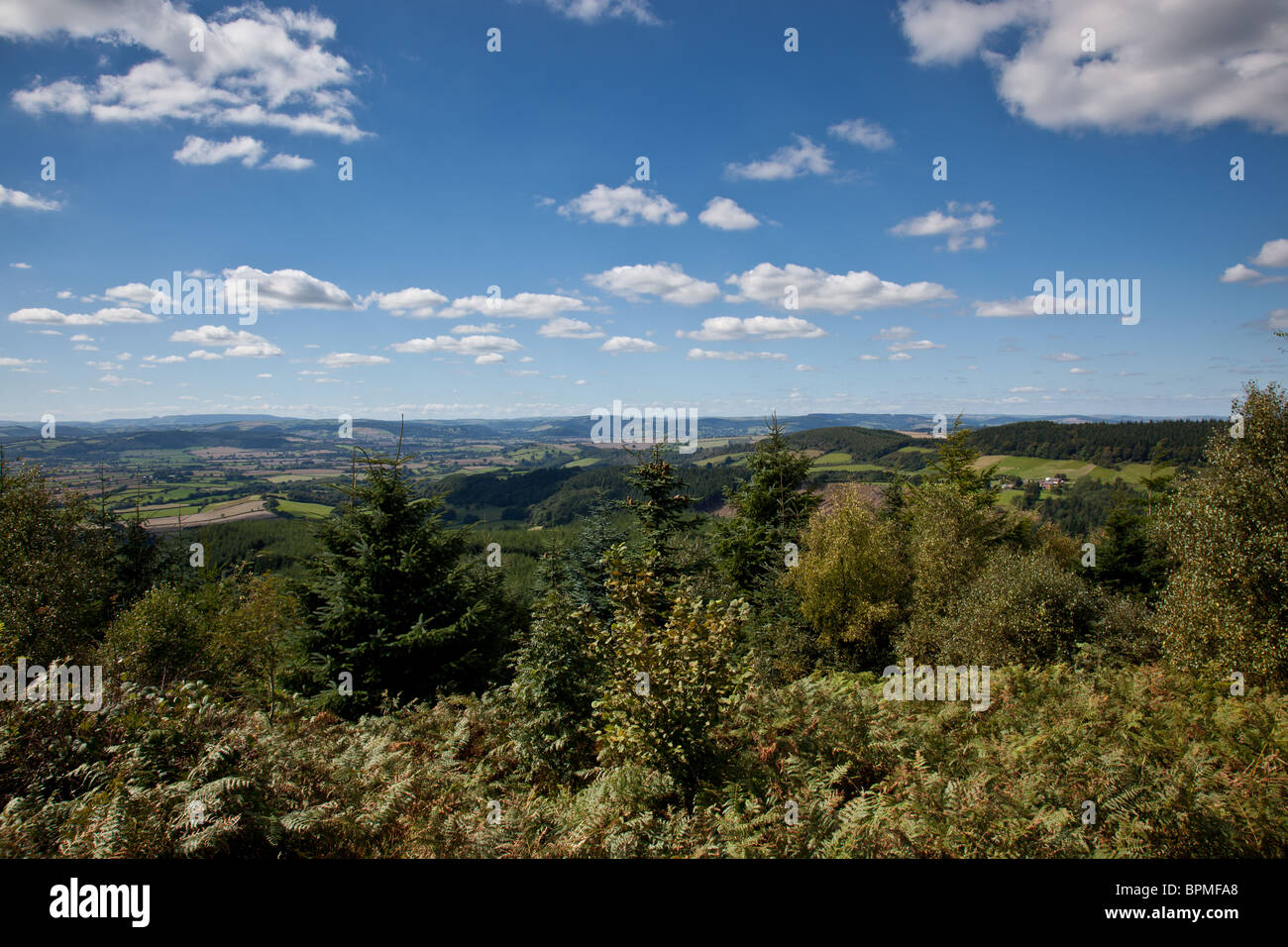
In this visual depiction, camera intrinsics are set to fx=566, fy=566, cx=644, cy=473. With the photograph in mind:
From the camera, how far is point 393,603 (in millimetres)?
16344

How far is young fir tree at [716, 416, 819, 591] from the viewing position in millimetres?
30297

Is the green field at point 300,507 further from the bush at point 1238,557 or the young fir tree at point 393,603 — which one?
the bush at point 1238,557

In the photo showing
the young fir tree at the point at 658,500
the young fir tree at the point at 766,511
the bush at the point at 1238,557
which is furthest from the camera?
the young fir tree at the point at 766,511

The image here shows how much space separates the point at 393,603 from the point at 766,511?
21043 millimetres

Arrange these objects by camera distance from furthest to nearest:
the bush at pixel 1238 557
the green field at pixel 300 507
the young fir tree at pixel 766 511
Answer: the green field at pixel 300 507
the young fir tree at pixel 766 511
the bush at pixel 1238 557

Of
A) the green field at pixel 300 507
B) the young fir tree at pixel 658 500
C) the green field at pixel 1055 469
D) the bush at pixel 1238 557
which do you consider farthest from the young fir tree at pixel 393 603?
the green field at pixel 300 507

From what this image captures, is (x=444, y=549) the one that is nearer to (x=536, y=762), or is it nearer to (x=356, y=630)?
(x=356, y=630)

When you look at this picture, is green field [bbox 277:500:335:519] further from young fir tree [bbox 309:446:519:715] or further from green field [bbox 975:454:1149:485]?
green field [bbox 975:454:1149:485]

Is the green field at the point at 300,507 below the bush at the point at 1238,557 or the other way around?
below

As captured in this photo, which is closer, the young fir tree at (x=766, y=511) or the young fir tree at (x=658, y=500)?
the young fir tree at (x=658, y=500)

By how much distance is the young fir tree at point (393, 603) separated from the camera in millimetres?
15375

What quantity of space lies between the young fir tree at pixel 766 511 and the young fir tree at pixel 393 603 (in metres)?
16.4

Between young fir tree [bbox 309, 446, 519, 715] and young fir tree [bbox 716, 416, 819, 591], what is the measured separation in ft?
53.7
